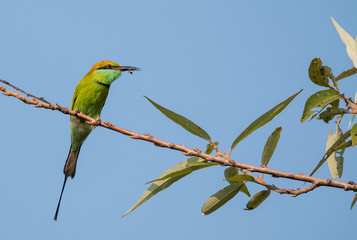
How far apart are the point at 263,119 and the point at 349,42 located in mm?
439

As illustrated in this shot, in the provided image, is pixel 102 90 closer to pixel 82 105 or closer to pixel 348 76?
pixel 82 105

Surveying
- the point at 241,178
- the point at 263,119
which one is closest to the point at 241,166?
the point at 241,178

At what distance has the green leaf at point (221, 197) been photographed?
165 cm

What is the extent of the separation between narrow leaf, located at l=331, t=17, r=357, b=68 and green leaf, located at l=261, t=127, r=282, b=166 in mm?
396

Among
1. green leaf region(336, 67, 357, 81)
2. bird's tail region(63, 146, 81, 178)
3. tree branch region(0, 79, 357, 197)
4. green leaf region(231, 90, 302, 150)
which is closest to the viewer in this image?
tree branch region(0, 79, 357, 197)

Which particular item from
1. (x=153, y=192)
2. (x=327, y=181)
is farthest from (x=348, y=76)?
(x=153, y=192)

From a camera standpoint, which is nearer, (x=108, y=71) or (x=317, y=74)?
(x=317, y=74)

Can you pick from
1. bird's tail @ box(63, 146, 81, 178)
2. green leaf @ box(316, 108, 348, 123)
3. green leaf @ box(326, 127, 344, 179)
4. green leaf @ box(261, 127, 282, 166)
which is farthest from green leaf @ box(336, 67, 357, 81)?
bird's tail @ box(63, 146, 81, 178)

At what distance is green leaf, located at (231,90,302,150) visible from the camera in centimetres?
152

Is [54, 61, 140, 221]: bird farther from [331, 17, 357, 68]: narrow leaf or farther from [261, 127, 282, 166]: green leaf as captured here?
[331, 17, 357, 68]: narrow leaf

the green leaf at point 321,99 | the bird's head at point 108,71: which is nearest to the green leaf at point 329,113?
the green leaf at point 321,99

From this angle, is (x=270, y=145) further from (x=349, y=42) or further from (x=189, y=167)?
(x=349, y=42)

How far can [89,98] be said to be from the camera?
4.32 m

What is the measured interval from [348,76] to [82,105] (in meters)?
3.06
